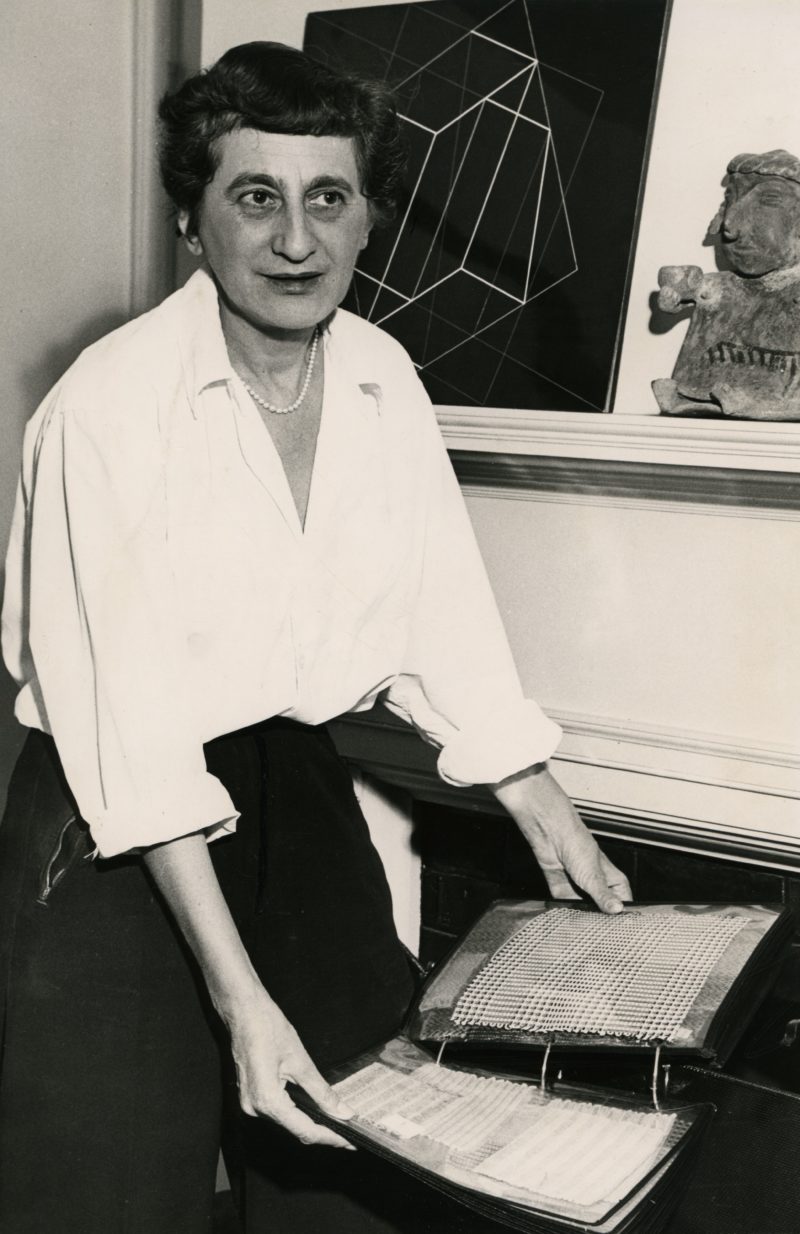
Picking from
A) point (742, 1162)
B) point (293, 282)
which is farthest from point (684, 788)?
point (293, 282)

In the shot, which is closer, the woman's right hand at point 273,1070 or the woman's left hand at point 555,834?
the woman's right hand at point 273,1070

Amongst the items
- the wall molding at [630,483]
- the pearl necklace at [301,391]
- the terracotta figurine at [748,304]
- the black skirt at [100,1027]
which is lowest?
the black skirt at [100,1027]

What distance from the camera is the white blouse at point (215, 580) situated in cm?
103

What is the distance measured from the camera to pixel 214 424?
3.69ft

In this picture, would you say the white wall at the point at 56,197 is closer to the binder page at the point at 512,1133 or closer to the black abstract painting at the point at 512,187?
the black abstract painting at the point at 512,187

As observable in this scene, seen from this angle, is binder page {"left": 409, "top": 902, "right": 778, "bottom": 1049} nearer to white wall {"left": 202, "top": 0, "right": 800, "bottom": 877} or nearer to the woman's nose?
white wall {"left": 202, "top": 0, "right": 800, "bottom": 877}

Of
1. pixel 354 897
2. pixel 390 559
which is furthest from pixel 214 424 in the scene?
pixel 354 897

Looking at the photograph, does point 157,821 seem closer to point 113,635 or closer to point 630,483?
point 113,635

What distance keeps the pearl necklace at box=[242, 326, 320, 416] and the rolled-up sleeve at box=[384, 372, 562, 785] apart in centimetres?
15

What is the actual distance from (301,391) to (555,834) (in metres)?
0.53

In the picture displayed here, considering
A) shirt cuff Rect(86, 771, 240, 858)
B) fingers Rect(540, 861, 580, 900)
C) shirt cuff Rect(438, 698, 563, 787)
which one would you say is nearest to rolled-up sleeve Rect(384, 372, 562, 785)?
shirt cuff Rect(438, 698, 563, 787)

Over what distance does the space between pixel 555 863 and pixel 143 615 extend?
0.54 metres

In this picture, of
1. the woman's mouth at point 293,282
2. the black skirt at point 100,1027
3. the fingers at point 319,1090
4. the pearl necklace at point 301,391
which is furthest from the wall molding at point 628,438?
the fingers at point 319,1090

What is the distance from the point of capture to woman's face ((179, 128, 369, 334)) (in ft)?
3.61
